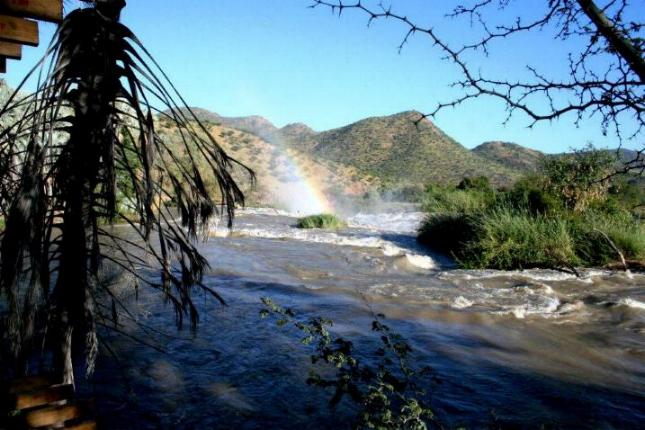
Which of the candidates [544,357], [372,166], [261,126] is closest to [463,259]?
[544,357]

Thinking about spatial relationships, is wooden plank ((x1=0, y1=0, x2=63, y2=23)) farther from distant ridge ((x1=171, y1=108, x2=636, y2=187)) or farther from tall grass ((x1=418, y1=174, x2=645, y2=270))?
distant ridge ((x1=171, y1=108, x2=636, y2=187))

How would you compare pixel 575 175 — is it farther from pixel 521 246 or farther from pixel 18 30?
pixel 18 30

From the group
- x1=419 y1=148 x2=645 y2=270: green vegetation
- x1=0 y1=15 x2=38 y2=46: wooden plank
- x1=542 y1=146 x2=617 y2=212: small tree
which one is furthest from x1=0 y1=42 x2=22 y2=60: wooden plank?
x1=542 y1=146 x2=617 y2=212: small tree

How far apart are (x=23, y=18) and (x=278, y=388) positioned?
345cm

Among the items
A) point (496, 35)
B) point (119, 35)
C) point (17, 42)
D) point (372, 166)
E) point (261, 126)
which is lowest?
point (496, 35)

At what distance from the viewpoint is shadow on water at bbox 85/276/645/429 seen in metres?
3.83

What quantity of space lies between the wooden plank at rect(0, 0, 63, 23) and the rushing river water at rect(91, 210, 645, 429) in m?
2.77

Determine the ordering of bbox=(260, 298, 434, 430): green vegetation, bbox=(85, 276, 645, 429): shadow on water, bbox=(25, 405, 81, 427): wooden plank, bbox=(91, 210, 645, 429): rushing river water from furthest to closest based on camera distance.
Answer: bbox=(91, 210, 645, 429): rushing river water < bbox=(85, 276, 645, 429): shadow on water < bbox=(260, 298, 434, 430): green vegetation < bbox=(25, 405, 81, 427): wooden plank

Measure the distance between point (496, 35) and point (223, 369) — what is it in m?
3.89

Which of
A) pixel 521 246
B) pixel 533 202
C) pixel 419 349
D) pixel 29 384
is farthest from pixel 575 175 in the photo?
pixel 29 384

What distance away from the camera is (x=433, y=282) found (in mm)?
9852

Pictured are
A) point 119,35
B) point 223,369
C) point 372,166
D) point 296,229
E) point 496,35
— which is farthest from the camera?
point 372,166

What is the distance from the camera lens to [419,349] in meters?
5.64

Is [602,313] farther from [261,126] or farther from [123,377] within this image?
[261,126]
